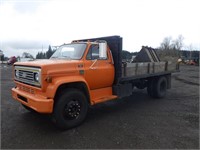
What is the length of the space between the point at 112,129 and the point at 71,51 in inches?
102

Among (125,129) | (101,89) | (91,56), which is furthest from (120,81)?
(125,129)

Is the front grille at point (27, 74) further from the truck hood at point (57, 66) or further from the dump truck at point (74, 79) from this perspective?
the truck hood at point (57, 66)

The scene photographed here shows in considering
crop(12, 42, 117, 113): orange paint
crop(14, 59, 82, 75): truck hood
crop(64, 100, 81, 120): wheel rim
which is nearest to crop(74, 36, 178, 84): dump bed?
crop(12, 42, 117, 113): orange paint

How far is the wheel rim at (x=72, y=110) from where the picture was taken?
5.27 m

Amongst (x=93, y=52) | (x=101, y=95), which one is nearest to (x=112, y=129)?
(x=101, y=95)

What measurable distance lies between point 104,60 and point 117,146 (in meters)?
2.83

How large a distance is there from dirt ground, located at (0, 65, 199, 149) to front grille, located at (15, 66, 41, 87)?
3.78ft

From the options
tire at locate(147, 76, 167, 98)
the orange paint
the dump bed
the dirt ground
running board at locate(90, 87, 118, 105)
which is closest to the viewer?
the dirt ground

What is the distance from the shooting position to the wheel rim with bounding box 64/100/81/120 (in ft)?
17.3

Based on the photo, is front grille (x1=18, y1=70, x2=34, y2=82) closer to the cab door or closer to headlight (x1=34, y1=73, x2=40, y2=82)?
headlight (x1=34, y1=73, x2=40, y2=82)

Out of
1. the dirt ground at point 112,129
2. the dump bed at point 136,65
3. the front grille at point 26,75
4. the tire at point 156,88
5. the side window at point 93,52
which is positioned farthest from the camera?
the tire at point 156,88

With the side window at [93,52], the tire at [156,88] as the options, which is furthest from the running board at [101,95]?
the tire at [156,88]

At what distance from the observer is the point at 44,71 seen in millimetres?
4906

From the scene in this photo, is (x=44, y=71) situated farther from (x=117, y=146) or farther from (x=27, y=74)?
(x=117, y=146)
